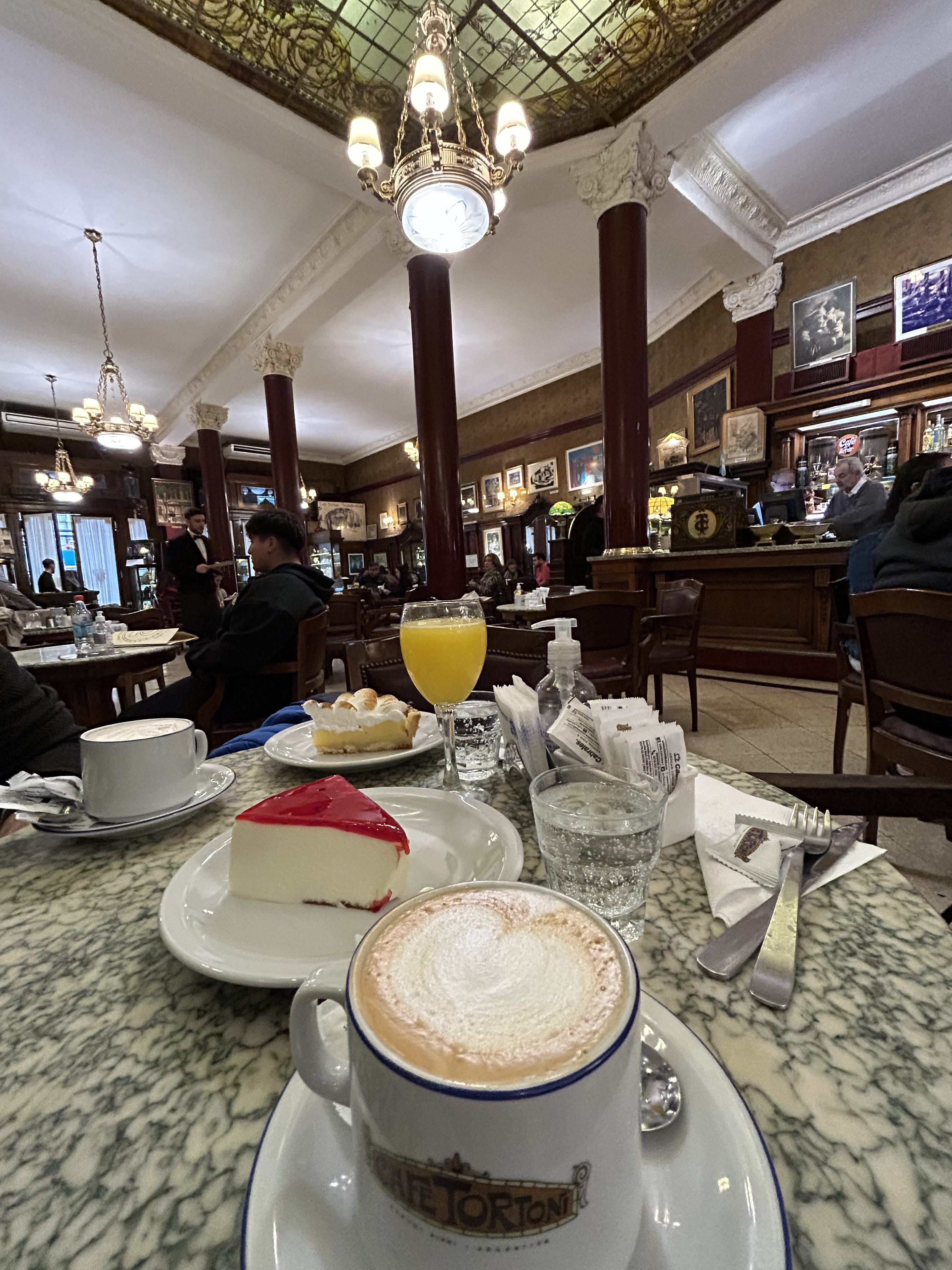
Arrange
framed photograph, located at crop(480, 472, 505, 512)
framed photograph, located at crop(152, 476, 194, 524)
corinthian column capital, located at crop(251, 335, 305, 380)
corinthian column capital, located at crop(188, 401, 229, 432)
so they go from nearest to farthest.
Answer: corinthian column capital, located at crop(251, 335, 305, 380) < corinthian column capital, located at crop(188, 401, 229, 432) < framed photograph, located at crop(480, 472, 505, 512) < framed photograph, located at crop(152, 476, 194, 524)

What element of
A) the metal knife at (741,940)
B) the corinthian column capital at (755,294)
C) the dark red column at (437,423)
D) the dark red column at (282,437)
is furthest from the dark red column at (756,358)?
the metal knife at (741,940)

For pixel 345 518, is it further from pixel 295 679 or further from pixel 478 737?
pixel 478 737

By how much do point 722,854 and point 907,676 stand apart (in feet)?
4.17

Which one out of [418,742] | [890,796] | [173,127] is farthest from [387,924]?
[173,127]

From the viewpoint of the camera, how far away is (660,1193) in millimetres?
242

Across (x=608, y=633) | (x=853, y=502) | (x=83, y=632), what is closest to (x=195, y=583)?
(x=83, y=632)

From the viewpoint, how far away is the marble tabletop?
24cm

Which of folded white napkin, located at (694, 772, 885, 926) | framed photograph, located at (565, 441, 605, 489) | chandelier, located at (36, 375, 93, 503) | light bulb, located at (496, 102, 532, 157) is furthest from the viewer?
framed photograph, located at (565, 441, 605, 489)

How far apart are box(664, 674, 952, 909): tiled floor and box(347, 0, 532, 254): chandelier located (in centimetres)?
339

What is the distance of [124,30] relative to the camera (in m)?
3.18

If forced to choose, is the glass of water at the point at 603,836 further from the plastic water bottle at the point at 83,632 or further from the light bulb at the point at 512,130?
the light bulb at the point at 512,130

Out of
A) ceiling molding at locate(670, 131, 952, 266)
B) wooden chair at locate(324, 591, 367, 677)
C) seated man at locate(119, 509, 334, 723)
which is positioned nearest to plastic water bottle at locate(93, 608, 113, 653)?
seated man at locate(119, 509, 334, 723)

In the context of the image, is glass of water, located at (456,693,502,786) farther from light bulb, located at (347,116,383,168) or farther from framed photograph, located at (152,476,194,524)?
framed photograph, located at (152,476,194,524)

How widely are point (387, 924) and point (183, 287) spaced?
26.7 ft
